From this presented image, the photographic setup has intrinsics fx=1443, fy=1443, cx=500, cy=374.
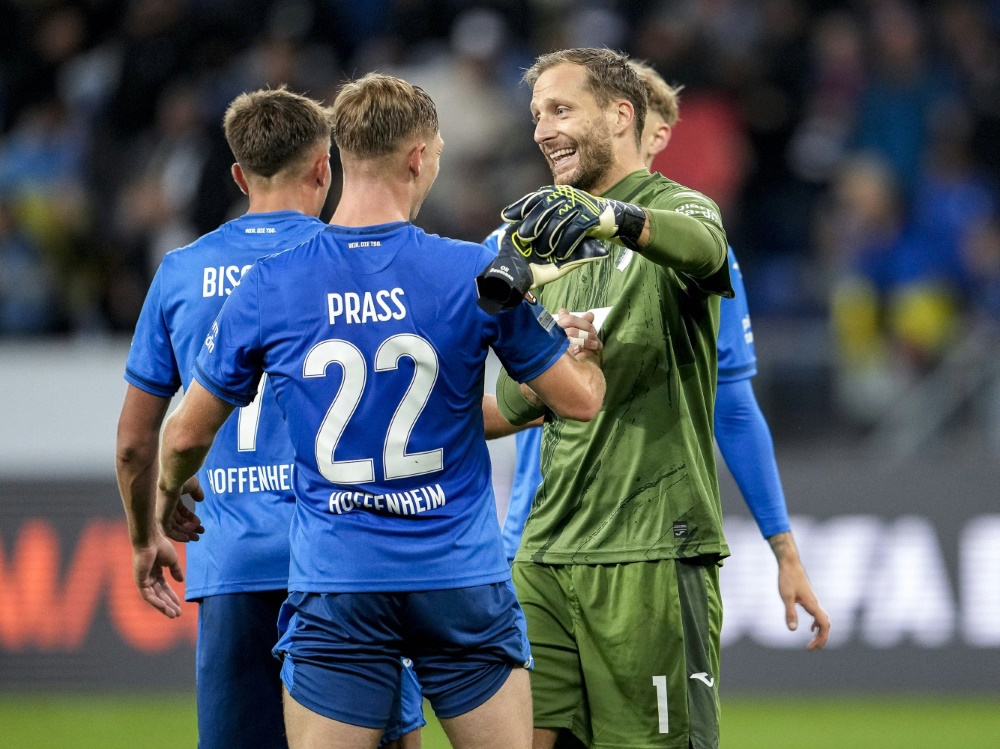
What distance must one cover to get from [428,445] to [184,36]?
9.42 metres

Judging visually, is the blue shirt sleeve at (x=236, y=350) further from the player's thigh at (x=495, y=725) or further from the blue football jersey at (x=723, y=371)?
the blue football jersey at (x=723, y=371)

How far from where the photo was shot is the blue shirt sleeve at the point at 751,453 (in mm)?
4871

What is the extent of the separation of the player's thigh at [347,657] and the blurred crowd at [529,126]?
7.10 metres

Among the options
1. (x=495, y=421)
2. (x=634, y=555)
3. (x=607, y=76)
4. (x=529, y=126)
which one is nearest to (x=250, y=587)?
(x=495, y=421)

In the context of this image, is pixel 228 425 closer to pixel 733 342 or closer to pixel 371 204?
pixel 371 204

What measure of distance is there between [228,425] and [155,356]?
0.35 meters

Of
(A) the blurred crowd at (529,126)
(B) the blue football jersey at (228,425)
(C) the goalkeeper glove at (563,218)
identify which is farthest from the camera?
(A) the blurred crowd at (529,126)

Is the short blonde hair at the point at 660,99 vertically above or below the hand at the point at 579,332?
above

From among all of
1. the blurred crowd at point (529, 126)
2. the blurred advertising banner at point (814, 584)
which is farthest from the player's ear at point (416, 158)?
the blurred crowd at point (529, 126)

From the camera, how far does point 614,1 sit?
498 inches

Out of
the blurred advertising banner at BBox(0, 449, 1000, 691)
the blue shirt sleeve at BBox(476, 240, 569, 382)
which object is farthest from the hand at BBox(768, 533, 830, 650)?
the blurred advertising banner at BBox(0, 449, 1000, 691)

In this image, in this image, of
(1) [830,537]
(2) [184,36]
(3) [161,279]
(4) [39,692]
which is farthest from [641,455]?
(2) [184,36]

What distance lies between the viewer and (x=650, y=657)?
13.9ft

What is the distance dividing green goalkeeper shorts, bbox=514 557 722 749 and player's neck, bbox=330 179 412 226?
4.16ft
